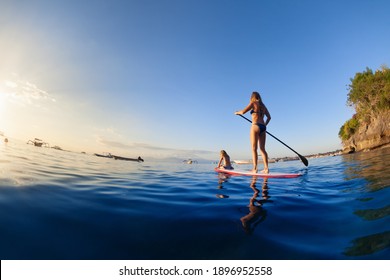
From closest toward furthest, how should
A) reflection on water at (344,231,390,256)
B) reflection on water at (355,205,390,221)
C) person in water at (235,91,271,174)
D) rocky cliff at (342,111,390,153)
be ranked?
1. reflection on water at (344,231,390,256)
2. reflection on water at (355,205,390,221)
3. person in water at (235,91,271,174)
4. rocky cliff at (342,111,390,153)

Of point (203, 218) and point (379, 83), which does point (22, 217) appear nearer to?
point (203, 218)

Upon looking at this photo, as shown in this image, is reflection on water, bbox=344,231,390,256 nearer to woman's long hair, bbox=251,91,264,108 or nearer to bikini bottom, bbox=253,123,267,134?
bikini bottom, bbox=253,123,267,134

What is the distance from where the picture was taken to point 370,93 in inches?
1442

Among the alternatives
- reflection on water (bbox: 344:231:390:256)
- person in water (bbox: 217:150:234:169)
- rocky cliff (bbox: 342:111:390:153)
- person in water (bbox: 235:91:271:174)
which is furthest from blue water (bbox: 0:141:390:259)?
rocky cliff (bbox: 342:111:390:153)

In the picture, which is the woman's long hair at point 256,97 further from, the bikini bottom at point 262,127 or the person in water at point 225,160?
the person in water at point 225,160

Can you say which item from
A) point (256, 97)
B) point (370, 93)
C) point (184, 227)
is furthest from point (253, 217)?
point (370, 93)

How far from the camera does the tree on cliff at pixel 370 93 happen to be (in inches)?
1340

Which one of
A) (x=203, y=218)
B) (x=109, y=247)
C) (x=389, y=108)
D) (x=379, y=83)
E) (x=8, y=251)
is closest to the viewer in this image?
(x=8, y=251)

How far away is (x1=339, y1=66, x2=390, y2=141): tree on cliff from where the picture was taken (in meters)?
34.0

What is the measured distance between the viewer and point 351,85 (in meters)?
40.4

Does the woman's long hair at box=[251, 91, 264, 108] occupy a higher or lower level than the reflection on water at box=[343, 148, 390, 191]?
higher
